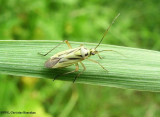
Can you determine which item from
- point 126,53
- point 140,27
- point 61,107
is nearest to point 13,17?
point 61,107

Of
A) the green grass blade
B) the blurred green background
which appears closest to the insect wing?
the green grass blade

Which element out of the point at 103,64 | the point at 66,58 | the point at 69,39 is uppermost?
the point at 69,39

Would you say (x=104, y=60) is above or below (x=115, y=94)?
below

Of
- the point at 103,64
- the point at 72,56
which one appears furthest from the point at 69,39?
the point at 103,64

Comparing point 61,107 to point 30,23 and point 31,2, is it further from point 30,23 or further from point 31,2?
point 31,2

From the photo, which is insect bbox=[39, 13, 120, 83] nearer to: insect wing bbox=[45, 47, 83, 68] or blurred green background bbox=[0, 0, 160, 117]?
insect wing bbox=[45, 47, 83, 68]

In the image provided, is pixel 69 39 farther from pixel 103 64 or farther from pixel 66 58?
pixel 103 64
